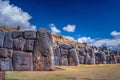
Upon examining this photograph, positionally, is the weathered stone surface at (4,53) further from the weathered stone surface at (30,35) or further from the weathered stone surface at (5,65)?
the weathered stone surface at (30,35)

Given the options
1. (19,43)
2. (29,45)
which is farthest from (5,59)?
(29,45)

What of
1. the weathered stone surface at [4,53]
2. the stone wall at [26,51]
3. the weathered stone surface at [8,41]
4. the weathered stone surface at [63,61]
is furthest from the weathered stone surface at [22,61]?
the weathered stone surface at [63,61]

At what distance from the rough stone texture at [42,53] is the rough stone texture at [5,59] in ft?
5.65

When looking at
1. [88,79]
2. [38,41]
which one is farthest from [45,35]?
[88,79]

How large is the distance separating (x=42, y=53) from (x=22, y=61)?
1.49 meters

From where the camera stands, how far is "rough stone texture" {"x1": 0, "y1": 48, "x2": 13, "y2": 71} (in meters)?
18.0

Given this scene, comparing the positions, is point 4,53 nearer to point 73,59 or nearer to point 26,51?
point 26,51

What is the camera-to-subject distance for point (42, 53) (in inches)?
723

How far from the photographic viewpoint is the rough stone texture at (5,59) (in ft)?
59.0

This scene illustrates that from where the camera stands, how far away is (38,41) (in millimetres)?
18484

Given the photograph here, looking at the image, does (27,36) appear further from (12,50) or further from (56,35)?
(56,35)

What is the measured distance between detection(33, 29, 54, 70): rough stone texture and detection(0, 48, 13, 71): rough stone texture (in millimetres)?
1722

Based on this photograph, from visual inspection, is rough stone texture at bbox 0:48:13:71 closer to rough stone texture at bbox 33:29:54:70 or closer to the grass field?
rough stone texture at bbox 33:29:54:70

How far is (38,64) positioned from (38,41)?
1617 millimetres
